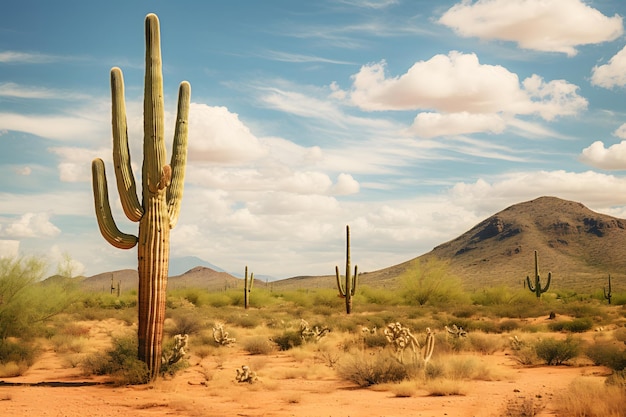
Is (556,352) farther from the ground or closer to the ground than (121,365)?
closer to the ground

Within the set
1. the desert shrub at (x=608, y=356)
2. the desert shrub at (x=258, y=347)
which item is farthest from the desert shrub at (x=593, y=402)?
the desert shrub at (x=258, y=347)

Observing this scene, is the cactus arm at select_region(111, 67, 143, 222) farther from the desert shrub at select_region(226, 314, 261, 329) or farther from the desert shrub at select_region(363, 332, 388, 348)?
the desert shrub at select_region(226, 314, 261, 329)

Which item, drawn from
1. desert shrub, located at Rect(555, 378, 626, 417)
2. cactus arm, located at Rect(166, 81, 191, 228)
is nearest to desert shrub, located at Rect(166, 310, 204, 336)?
cactus arm, located at Rect(166, 81, 191, 228)

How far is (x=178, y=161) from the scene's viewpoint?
15.4 metres

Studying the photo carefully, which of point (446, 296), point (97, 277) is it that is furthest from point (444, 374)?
point (97, 277)

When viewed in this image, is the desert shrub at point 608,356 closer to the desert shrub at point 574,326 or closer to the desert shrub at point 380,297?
the desert shrub at point 574,326

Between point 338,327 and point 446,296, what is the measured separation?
21102 mm

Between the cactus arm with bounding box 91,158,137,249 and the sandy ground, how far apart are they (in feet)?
10.6

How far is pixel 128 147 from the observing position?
15164 millimetres

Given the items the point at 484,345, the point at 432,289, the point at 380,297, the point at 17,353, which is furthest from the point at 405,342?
the point at 380,297

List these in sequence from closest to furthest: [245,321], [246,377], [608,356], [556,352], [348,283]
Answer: [246,377], [608,356], [556,352], [245,321], [348,283]

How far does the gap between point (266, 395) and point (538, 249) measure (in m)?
90.7

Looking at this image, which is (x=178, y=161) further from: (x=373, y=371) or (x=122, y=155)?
(x=373, y=371)

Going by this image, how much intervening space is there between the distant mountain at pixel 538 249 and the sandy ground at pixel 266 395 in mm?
69509
